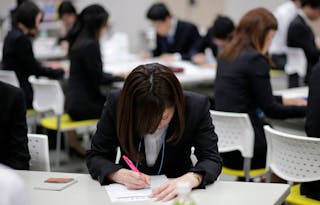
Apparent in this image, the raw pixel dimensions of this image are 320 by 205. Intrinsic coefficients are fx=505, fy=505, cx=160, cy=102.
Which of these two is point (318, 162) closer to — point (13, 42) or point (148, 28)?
point (13, 42)

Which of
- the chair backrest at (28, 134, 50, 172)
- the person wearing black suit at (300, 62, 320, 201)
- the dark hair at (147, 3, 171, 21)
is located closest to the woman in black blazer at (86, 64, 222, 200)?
the chair backrest at (28, 134, 50, 172)

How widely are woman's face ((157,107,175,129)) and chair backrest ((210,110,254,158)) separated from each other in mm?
813

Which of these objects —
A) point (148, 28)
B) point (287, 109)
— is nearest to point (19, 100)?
point (287, 109)

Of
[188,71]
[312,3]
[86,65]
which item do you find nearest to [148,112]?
[86,65]

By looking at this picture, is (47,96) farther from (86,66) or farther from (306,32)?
(306,32)

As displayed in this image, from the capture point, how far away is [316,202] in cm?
222

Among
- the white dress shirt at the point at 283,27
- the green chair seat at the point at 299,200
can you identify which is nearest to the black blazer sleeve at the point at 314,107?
the green chair seat at the point at 299,200

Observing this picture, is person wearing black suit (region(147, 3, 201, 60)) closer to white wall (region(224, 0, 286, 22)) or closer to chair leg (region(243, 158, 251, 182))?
white wall (region(224, 0, 286, 22))

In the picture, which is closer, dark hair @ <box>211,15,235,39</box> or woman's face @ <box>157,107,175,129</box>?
woman's face @ <box>157,107,175,129</box>

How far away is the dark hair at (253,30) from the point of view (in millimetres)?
2992

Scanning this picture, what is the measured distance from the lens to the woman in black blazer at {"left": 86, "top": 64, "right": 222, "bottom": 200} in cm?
184

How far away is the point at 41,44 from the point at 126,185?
19.2 feet

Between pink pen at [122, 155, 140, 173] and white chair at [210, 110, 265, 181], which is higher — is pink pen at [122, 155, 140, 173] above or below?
above

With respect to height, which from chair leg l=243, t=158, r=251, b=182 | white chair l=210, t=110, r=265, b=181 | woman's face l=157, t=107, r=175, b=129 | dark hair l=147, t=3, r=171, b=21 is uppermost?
dark hair l=147, t=3, r=171, b=21
